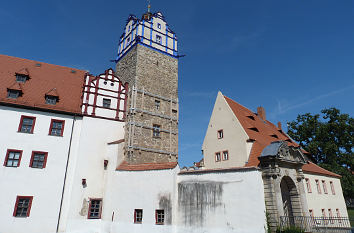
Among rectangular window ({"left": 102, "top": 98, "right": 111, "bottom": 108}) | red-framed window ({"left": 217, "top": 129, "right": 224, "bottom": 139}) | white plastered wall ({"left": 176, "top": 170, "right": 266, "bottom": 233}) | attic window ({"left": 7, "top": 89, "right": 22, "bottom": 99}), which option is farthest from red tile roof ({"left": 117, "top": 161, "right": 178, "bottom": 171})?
attic window ({"left": 7, "top": 89, "right": 22, "bottom": 99})

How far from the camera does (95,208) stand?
17719mm

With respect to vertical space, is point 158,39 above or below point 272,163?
above

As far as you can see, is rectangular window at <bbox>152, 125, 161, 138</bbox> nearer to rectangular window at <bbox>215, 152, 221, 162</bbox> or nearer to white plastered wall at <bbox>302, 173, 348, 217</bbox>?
rectangular window at <bbox>215, 152, 221, 162</bbox>

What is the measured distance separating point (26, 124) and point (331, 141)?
107 feet

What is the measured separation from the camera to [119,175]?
17.7 metres

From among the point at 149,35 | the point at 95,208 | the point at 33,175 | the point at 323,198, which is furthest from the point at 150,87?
the point at 323,198

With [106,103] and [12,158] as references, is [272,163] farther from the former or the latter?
[12,158]

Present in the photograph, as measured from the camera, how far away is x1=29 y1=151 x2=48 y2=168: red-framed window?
16.5 meters

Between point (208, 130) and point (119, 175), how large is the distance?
984cm

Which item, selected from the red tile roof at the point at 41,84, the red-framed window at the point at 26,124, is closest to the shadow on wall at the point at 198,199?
the red tile roof at the point at 41,84

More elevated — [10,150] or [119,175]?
[10,150]

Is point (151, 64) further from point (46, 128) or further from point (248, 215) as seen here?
Answer: point (248, 215)

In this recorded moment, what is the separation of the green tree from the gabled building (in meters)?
4.41

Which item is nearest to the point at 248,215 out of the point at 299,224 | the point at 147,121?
the point at 299,224
